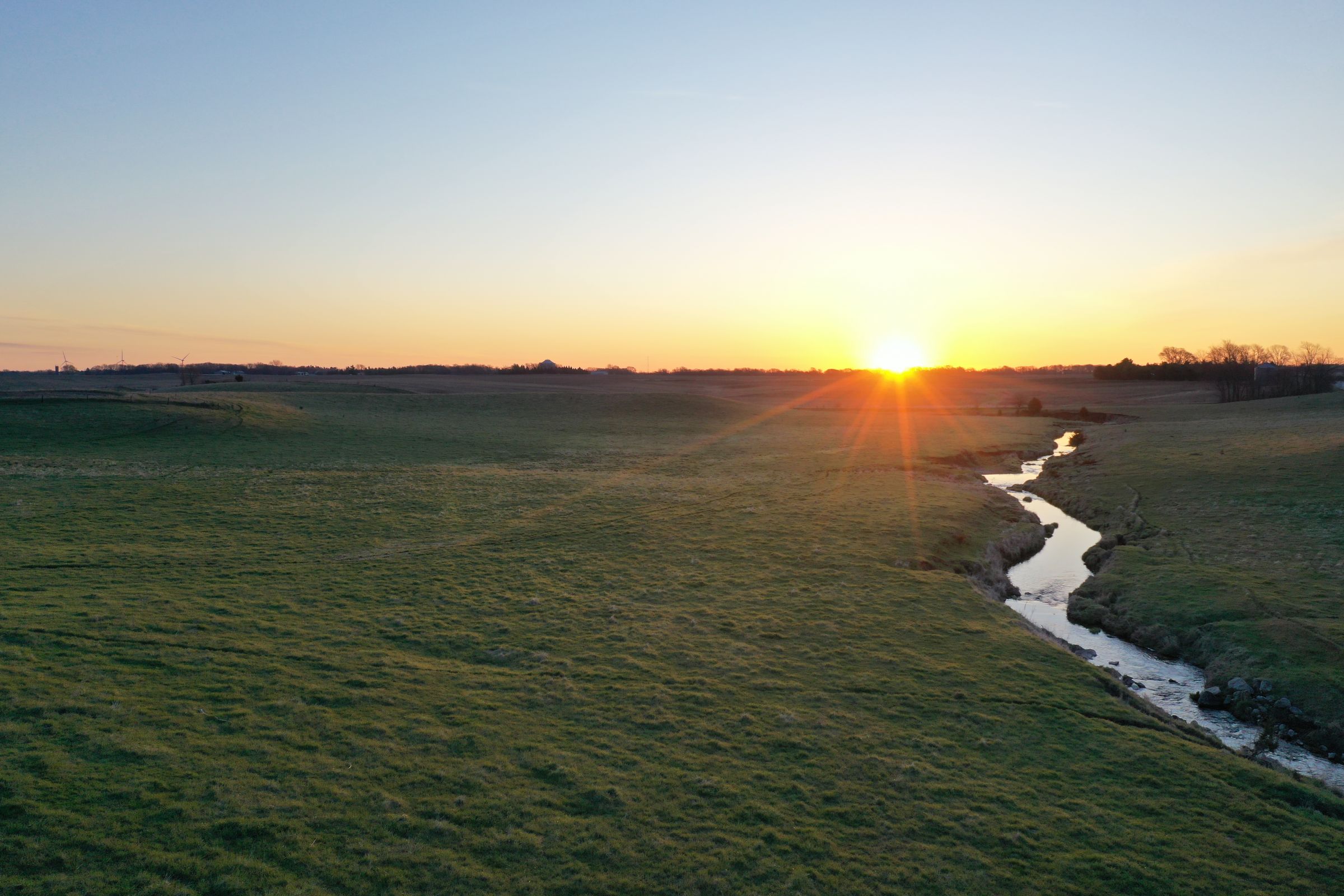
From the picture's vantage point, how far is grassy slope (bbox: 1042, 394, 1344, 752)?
66.4 feet

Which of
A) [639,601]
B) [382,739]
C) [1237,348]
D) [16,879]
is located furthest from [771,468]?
[1237,348]

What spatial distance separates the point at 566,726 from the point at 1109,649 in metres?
17.9

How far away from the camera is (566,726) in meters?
15.3

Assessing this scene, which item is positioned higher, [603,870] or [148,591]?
[148,591]

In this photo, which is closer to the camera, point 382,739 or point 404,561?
point 382,739

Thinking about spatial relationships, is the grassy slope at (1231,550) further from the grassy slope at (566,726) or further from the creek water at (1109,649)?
the grassy slope at (566,726)

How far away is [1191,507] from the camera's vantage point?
37375 mm

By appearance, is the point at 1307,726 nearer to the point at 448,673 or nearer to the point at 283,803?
the point at 448,673

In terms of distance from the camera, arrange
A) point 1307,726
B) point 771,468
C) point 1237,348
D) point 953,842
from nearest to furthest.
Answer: point 953,842, point 1307,726, point 771,468, point 1237,348

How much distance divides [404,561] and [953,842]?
21465 millimetres

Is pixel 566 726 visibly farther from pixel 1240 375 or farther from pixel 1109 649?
pixel 1240 375

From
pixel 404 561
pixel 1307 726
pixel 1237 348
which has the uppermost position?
pixel 1237 348

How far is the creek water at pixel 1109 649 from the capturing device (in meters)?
16.3

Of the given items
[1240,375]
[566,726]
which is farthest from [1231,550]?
[1240,375]
